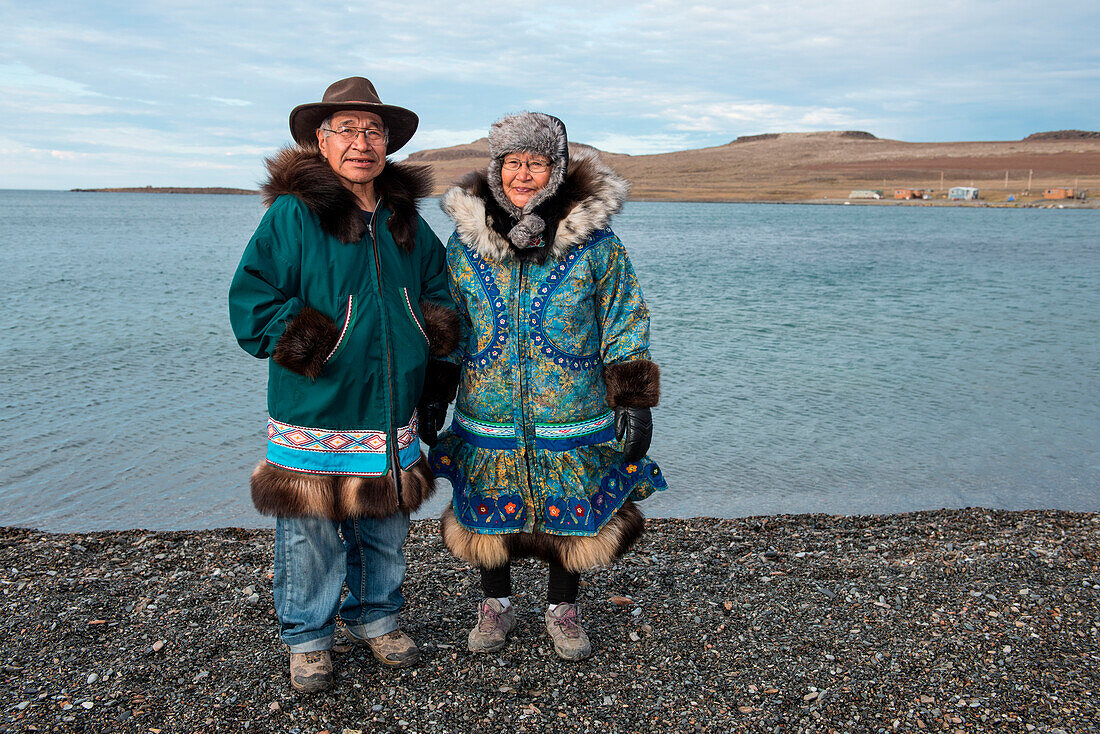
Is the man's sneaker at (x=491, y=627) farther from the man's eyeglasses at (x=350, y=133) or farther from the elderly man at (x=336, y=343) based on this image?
the man's eyeglasses at (x=350, y=133)

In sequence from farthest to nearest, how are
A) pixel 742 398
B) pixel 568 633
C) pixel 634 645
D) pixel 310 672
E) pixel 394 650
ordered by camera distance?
pixel 742 398
pixel 634 645
pixel 568 633
pixel 394 650
pixel 310 672

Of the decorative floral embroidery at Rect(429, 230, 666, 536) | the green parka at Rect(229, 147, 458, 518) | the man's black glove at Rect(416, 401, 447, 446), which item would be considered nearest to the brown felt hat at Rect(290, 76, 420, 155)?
the green parka at Rect(229, 147, 458, 518)

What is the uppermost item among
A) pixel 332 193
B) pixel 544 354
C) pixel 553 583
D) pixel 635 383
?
pixel 332 193

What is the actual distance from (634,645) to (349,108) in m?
2.60

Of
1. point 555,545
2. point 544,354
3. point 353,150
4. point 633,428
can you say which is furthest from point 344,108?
point 555,545

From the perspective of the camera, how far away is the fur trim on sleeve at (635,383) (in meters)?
3.35

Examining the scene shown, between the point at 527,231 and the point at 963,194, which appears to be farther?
the point at 963,194

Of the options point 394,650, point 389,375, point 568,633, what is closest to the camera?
point 389,375

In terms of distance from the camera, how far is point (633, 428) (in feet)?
11.1

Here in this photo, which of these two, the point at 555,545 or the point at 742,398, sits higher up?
the point at 555,545

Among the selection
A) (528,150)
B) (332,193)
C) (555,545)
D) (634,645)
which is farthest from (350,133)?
(634,645)

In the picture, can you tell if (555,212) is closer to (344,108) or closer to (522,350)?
(522,350)

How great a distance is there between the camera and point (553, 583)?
3.70m

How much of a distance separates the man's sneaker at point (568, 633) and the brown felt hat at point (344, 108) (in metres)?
2.19
